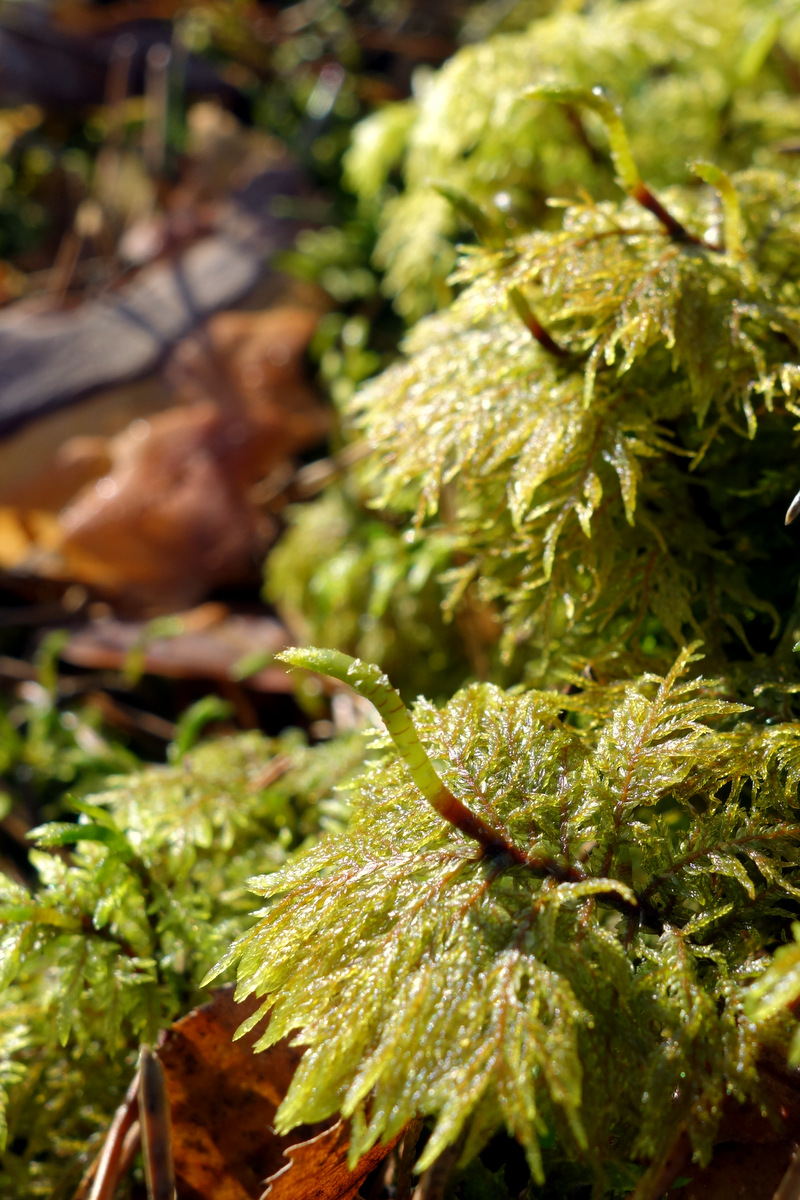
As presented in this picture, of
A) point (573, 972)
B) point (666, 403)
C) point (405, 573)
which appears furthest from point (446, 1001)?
A: point (405, 573)

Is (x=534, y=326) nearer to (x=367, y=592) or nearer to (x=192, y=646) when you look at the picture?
(x=367, y=592)

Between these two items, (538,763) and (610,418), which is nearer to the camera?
(538,763)

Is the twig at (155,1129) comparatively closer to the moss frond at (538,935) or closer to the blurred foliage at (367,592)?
the moss frond at (538,935)

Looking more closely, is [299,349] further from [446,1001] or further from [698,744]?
[446,1001]

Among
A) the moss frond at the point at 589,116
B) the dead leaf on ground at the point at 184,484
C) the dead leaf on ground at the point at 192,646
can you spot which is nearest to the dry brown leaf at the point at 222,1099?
the dead leaf on ground at the point at 192,646

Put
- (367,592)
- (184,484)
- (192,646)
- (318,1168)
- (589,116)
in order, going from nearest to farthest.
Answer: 1. (318,1168)
2. (589,116)
3. (367,592)
4. (192,646)
5. (184,484)

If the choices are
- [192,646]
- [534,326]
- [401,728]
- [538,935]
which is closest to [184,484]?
[192,646]
